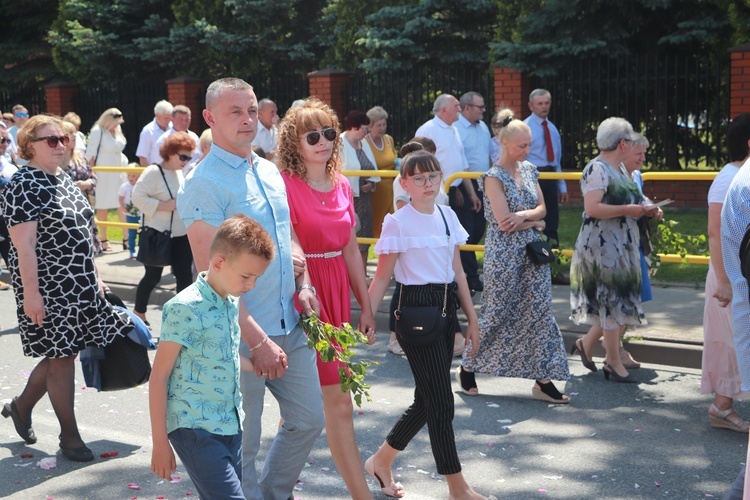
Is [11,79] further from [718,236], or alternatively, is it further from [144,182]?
[718,236]

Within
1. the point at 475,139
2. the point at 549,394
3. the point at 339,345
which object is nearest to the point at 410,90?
the point at 475,139

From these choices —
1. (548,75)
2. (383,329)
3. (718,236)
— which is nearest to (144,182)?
(383,329)

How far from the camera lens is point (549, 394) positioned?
6961 millimetres

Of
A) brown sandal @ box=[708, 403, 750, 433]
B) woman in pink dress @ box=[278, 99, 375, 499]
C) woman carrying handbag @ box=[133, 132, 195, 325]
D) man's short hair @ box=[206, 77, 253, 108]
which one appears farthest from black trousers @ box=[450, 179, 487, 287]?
man's short hair @ box=[206, 77, 253, 108]

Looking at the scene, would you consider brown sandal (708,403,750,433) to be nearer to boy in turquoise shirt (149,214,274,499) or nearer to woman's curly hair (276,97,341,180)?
woman's curly hair (276,97,341,180)

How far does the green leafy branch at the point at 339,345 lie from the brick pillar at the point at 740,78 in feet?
38.6

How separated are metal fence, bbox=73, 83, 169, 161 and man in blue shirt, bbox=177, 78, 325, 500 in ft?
64.4

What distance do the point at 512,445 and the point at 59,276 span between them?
9.00ft

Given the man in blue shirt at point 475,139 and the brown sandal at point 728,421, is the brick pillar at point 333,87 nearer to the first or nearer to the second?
A: the man in blue shirt at point 475,139

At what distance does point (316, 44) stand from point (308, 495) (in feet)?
63.7

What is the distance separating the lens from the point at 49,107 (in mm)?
25484

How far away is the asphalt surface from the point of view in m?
5.39

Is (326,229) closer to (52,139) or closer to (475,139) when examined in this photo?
(52,139)

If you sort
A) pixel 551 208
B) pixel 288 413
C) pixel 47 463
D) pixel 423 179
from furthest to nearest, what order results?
pixel 551 208
pixel 47 463
pixel 423 179
pixel 288 413
